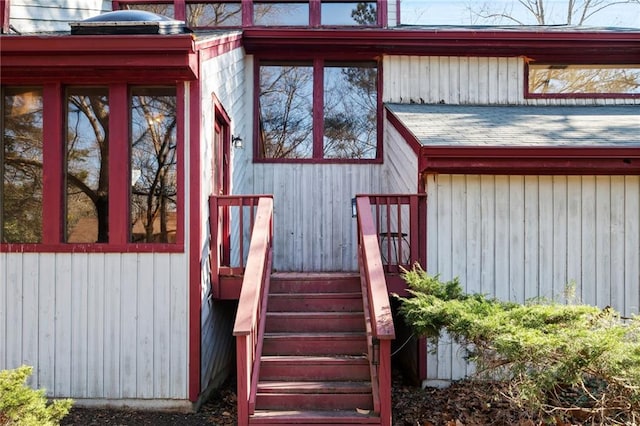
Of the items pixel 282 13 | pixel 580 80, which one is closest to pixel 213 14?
pixel 282 13

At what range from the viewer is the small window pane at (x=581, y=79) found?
8.12 metres

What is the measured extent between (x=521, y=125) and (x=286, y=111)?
3.40 metres

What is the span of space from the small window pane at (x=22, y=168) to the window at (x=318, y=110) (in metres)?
3.33

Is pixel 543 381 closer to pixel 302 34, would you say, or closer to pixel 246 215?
pixel 246 215

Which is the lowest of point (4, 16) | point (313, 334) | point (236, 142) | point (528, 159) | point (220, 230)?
point (313, 334)

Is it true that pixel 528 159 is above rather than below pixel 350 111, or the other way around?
below

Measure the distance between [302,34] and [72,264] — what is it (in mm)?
4538

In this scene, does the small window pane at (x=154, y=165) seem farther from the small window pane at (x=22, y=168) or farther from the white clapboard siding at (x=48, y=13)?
the white clapboard siding at (x=48, y=13)

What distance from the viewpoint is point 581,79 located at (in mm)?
8281

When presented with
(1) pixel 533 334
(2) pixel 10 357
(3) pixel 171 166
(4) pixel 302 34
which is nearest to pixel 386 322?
(1) pixel 533 334

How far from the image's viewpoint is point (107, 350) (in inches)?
199

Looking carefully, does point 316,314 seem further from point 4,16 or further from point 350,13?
point 350,13

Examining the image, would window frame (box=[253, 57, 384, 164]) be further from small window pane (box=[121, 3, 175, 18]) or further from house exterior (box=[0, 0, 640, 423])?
small window pane (box=[121, 3, 175, 18])

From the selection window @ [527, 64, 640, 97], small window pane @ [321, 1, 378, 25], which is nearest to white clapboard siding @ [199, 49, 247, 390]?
small window pane @ [321, 1, 378, 25]
